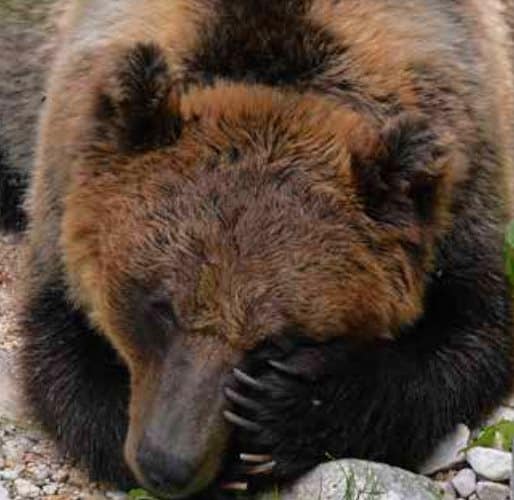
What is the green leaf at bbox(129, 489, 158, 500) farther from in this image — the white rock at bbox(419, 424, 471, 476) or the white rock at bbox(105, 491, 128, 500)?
the white rock at bbox(419, 424, 471, 476)

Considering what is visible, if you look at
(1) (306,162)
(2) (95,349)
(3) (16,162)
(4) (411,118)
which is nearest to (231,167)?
(1) (306,162)

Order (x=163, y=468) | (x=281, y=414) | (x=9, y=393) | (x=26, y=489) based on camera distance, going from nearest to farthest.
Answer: (x=163, y=468) < (x=281, y=414) < (x=26, y=489) < (x=9, y=393)

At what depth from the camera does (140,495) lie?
4.68 metres

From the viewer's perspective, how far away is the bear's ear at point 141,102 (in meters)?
4.50

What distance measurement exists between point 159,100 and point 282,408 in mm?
891

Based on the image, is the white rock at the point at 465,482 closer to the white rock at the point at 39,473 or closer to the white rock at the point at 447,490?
the white rock at the point at 447,490

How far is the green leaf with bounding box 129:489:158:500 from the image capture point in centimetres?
464

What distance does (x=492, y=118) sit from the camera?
5.13 meters

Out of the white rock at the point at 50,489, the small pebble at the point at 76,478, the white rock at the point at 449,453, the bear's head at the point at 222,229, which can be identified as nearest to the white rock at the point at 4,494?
the white rock at the point at 50,489

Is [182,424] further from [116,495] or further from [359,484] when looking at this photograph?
[116,495]

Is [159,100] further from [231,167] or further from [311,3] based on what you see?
[311,3]

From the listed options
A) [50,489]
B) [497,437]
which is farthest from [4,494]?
[497,437]

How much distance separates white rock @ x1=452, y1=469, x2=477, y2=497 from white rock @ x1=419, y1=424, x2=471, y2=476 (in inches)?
3.8

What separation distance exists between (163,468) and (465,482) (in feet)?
3.07
